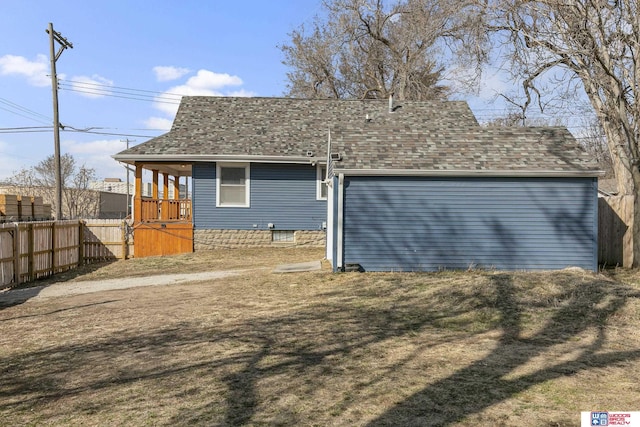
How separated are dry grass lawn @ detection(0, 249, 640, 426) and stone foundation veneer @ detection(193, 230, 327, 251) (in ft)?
24.5

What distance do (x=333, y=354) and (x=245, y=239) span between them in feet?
42.1

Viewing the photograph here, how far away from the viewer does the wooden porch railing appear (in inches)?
707

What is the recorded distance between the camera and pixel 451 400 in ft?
14.8

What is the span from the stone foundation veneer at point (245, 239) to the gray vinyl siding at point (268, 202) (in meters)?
0.18

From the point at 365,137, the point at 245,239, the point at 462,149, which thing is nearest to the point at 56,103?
the point at 245,239

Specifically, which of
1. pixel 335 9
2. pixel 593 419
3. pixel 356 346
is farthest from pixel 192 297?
pixel 335 9

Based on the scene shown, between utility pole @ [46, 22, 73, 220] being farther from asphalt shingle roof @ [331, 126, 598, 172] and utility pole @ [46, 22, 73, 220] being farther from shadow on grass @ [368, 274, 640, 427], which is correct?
shadow on grass @ [368, 274, 640, 427]

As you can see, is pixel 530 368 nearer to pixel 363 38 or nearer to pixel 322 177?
pixel 322 177

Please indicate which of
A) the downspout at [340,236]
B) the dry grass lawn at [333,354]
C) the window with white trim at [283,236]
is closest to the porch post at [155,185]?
the window with white trim at [283,236]

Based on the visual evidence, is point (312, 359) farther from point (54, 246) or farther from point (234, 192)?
point (234, 192)

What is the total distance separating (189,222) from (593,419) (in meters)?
16.4

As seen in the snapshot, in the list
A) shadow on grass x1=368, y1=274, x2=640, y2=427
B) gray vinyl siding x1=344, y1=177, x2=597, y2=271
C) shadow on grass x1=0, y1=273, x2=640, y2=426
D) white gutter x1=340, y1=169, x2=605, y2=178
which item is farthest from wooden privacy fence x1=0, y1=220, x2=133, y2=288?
shadow on grass x1=368, y1=274, x2=640, y2=427

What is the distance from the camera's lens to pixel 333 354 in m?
5.93
